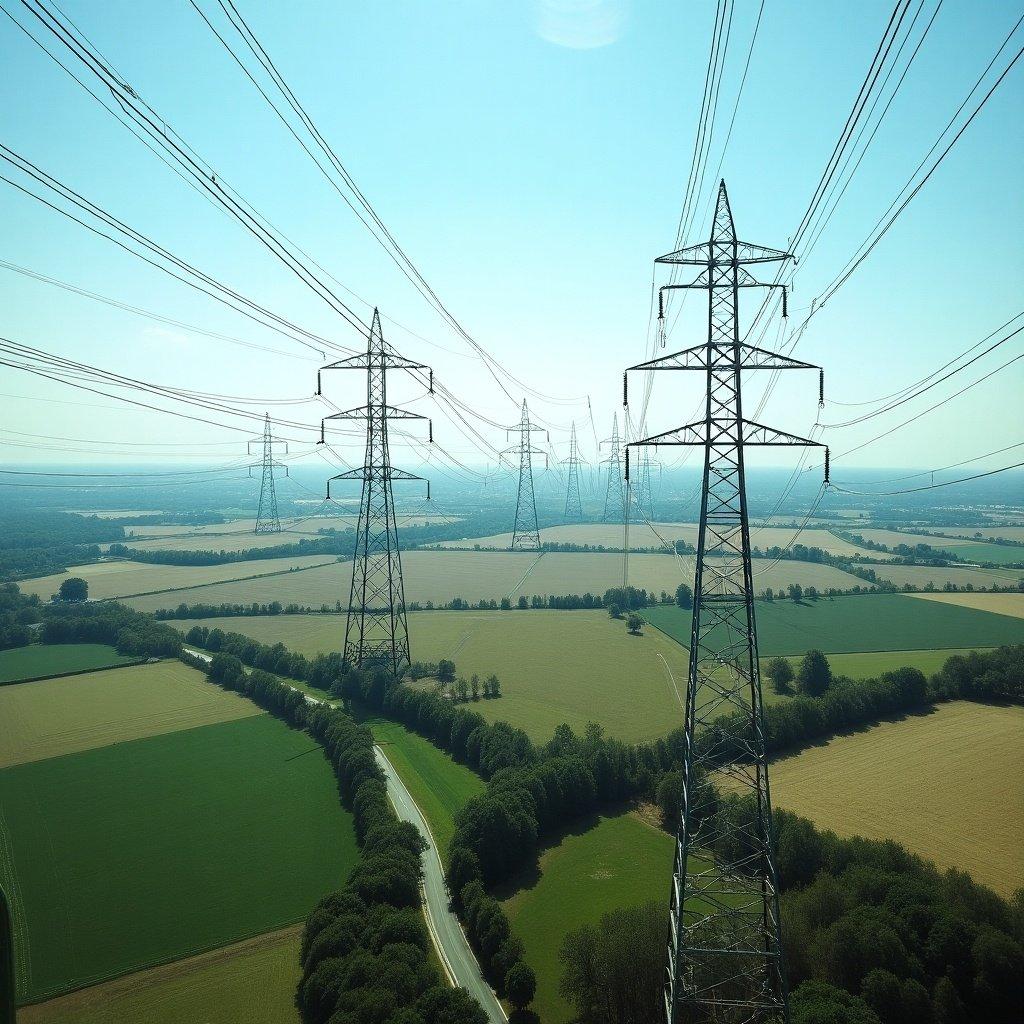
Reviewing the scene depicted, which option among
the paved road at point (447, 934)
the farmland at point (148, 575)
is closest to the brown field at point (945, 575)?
the paved road at point (447, 934)

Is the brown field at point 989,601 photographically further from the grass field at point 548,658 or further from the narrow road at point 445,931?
the narrow road at point 445,931

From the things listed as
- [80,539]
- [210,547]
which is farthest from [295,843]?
[80,539]

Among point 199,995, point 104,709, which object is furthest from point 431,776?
point 104,709

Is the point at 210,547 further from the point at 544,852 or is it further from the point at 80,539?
the point at 544,852

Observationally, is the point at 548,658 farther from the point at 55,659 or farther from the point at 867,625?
the point at 55,659

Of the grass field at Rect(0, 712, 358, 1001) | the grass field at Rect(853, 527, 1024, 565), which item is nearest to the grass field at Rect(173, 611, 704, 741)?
the grass field at Rect(0, 712, 358, 1001)

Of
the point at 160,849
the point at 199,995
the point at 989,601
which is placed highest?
the point at 989,601
